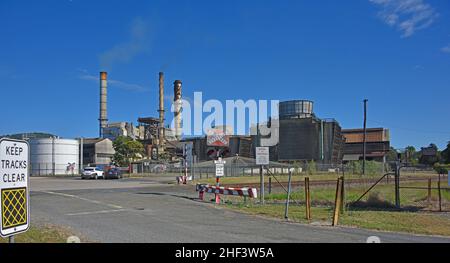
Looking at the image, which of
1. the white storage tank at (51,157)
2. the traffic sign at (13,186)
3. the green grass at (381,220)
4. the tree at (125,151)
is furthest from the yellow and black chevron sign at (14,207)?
the tree at (125,151)

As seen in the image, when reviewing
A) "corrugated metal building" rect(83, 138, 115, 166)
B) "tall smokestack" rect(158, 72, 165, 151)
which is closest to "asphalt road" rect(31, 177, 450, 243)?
"corrugated metal building" rect(83, 138, 115, 166)

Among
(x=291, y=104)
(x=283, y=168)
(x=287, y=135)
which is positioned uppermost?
(x=291, y=104)

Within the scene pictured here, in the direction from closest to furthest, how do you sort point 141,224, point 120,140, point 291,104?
point 141,224
point 120,140
point 291,104

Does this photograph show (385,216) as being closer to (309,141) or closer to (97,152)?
(309,141)

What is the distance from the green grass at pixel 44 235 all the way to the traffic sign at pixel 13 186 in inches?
115

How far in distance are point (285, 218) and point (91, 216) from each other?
6.30 m

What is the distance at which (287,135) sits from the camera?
100 m

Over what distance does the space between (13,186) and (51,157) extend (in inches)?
3064

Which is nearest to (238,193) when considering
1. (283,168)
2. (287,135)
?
(283,168)

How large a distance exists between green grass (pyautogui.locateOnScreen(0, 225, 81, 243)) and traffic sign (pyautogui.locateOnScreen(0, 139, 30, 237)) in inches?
115

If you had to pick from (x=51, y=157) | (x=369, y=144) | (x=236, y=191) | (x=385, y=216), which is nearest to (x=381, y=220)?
(x=385, y=216)

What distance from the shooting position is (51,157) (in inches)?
3091

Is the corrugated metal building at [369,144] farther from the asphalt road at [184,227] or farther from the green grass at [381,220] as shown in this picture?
the asphalt road at [184,227]
